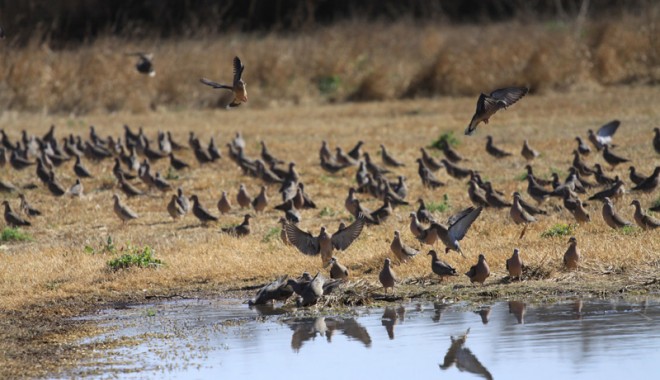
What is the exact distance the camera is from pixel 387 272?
1181 cm

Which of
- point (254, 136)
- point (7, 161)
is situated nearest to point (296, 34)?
point (254, 136)

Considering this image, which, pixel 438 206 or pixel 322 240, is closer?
pixel 322 240

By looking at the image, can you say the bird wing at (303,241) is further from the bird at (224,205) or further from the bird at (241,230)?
the bird at (224,205)

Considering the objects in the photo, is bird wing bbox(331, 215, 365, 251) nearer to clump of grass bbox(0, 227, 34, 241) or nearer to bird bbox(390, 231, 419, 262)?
bird bbox(390, 231, 419, 262)

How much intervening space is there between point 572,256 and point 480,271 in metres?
0.99

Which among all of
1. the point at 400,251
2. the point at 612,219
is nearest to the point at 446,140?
the point at 612,219

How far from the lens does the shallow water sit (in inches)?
365

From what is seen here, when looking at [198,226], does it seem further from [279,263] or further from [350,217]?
[279,263]

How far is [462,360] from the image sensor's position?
9570mm

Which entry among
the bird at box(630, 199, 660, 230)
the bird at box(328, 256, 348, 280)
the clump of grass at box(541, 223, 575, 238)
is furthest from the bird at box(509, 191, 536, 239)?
the bird at box(328, 256, 348, 280)

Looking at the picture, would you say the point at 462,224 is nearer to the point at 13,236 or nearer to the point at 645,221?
the point at 645,221

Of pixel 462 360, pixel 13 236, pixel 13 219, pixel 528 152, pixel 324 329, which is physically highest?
pixel 528 152

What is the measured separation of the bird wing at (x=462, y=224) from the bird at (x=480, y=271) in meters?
0.78

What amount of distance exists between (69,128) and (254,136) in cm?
547
